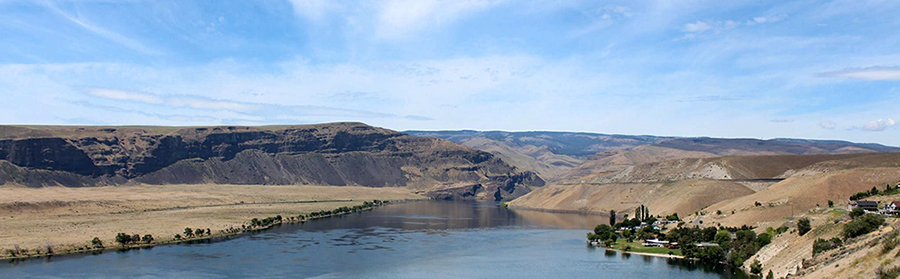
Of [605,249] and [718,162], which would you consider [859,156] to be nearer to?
[718,162]

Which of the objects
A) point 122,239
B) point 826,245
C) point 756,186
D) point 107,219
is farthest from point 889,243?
point 107,219

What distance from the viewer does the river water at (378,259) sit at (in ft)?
266

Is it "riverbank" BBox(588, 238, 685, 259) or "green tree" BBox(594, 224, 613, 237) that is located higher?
"green tree" BBox(594, 224, 613, 237)

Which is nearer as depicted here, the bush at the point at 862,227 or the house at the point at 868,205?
the bush at the point at 862,227

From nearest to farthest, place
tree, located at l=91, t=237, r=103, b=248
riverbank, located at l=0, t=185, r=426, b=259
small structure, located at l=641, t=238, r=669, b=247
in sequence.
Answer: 1. tree, located at l=91, t=237, r=103, b=248
2. riverbank, located at l=0, t=185, r=426, b=259
3. small structure, located at l=641, t=238, r=669, b=247

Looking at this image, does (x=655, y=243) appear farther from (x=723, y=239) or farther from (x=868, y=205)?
(x=868, y=205)

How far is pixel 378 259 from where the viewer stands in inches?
3688

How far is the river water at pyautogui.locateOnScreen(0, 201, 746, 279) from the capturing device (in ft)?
266

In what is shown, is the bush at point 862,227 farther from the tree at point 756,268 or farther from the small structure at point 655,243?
the small structure at point 655,243

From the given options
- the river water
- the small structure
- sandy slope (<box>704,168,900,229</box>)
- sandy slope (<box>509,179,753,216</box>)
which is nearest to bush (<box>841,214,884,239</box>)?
the river water

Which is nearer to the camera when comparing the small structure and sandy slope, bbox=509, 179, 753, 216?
the small structure

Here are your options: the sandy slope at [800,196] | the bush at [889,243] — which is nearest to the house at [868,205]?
the sandy slope at [800,196]

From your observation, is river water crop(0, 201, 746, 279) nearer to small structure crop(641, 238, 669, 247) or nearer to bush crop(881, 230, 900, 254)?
small structure crop(641, 238, 669, 247)

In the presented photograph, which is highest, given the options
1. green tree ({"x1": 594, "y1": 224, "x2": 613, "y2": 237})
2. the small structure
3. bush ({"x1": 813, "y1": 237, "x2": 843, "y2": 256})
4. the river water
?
bush ({"x1": 813, "y1": 237, "x2": 843, "y2": 256})
